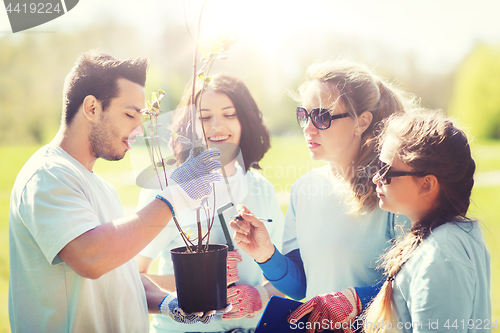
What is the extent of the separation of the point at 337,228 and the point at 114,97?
3.58 feet

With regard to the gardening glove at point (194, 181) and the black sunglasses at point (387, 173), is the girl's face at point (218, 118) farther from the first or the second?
the black sunglasses at point (387, 173)

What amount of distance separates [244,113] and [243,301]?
3.38 ft

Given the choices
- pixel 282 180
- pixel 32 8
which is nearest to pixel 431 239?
pixel 32 8

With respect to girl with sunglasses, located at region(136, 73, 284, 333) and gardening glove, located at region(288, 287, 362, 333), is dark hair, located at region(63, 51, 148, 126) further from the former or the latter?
gardening glove, located at region(288, 287, 362, 333)

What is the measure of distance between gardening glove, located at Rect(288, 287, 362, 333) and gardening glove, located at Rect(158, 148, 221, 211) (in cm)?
55

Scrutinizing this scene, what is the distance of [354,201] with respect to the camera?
4.86ft

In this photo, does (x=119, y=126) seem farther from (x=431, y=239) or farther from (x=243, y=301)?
(x=431, y=239)

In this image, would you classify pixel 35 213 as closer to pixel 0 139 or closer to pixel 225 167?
pixel 225 167

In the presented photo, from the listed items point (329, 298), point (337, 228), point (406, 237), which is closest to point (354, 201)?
point (337, 228)

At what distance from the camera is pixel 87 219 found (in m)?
1.11

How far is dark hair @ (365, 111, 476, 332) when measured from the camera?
121 centimetres

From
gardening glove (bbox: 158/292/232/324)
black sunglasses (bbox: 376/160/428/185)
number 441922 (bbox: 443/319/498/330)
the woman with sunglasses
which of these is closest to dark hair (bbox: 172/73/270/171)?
the woman with sunglasses

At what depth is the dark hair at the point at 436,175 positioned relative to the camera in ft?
3.97

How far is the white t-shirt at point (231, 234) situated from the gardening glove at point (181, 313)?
26cm
